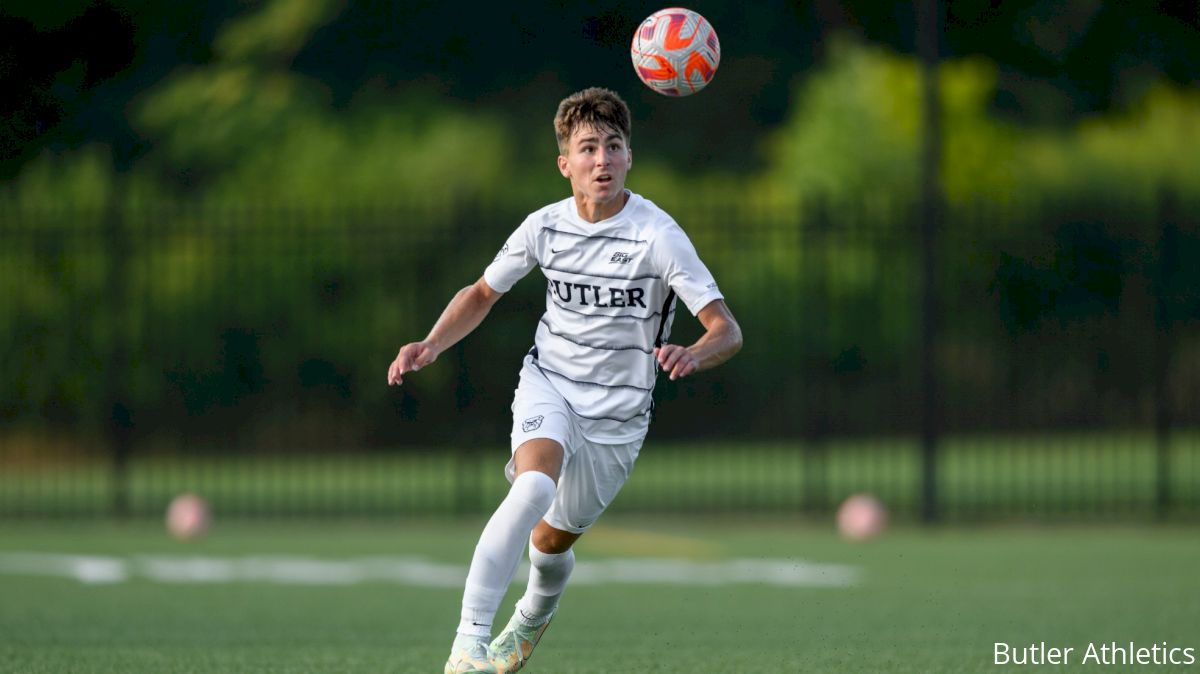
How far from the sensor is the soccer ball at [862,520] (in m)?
13.6

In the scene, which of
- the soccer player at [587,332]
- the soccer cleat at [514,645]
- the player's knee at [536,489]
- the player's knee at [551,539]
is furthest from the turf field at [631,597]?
the player's knee at [536,489]

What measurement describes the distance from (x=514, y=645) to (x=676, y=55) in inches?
90.4

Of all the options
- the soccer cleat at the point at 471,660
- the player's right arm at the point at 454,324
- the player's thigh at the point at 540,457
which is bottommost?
the soccer cleat at the point at 471,660

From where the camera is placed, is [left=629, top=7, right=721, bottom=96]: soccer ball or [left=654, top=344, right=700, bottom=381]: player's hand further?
[left=629, top=7, right=721, bottom=96]: soccer ball

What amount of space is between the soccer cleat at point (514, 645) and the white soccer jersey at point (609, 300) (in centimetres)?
79

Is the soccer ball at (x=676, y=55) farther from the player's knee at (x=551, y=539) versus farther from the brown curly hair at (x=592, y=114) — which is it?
the player's knee at (x=551, y=539)

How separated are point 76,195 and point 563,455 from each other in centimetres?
2011

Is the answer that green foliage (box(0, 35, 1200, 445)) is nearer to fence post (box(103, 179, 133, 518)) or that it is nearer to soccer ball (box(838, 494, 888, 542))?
Answer: fence post (box(103, 179, 133, 518))

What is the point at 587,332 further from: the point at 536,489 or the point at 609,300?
the point at 536,489

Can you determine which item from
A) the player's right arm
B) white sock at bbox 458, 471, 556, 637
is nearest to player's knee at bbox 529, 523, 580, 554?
white sock at bbox 458, 471, 556, 637

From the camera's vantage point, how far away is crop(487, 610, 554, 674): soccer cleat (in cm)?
607

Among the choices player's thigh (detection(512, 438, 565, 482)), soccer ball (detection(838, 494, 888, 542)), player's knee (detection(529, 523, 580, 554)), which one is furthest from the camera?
soccer ball (detection(838, 494, 888, 542))

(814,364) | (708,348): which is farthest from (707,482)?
(708,348)

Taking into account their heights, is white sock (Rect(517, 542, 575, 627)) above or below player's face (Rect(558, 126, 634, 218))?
below
